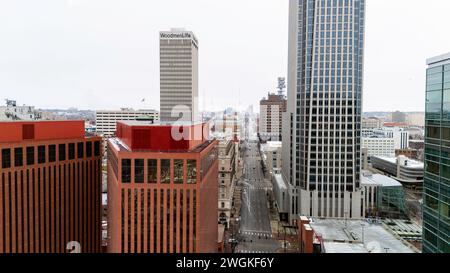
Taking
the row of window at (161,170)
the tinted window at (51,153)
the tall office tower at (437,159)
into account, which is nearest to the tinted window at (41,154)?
the tinted window at (51,153)

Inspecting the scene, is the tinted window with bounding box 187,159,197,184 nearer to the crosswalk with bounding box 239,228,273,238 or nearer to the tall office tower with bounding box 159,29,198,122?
the crosswalk with bounding box 239,228,273,238

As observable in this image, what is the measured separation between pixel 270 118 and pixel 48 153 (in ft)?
146

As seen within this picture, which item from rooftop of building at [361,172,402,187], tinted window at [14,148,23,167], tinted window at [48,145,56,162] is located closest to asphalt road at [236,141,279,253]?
rooftop of building at [361,172,402,187]

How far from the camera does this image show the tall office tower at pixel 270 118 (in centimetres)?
5175

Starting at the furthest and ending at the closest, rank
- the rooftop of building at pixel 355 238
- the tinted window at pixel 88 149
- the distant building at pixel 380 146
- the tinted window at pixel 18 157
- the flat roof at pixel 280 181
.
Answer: the distant building at pixel 380 146, the flat roof at pixel 280 181, the tinted window at pixel 88 149, the rooftop of building at pixel 355 238, the tinted window at pixel 18 157

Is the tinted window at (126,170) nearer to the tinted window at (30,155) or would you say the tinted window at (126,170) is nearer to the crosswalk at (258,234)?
the tinted window at (30,155)

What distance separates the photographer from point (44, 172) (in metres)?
10.1

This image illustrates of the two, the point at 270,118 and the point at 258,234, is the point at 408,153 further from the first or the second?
the point at 258,234

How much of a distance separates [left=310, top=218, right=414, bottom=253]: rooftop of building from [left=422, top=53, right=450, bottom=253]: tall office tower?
4.00m

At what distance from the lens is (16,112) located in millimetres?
15227

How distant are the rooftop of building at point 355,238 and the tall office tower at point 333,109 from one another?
13.4ft

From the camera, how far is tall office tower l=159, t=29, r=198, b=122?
3453 cm

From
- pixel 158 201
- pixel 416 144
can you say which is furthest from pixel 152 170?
pixel 416 144
